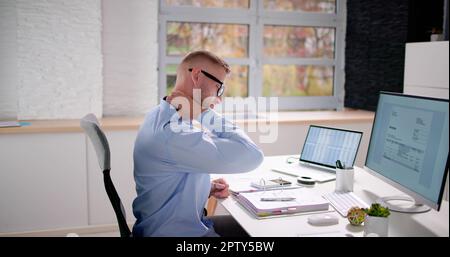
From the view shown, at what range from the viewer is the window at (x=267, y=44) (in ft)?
13.2

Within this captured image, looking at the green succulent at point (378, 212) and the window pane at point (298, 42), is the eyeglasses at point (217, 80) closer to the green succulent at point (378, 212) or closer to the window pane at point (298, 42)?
the green succulent at point (378, 212)

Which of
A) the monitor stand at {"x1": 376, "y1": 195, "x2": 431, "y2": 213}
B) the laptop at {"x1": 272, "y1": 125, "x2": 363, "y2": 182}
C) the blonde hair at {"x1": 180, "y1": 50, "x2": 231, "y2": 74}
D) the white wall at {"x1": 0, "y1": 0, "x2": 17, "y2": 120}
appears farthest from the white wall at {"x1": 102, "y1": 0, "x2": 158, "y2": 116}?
the monitor stand at {"x1": 376, "y1": 195, "x2": 431, "y2": 213}

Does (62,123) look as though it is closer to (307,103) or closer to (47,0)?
(47,0)

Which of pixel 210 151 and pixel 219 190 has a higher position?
pixel 210 151

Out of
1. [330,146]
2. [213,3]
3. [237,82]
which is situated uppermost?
[213,3]

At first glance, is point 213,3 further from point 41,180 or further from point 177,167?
point 177,167

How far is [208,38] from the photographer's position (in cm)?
412

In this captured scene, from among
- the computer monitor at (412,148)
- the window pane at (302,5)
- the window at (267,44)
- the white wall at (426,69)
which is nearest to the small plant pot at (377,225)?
the computer monitor at (412,148)

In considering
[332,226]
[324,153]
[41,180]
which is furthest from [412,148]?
[41,180]

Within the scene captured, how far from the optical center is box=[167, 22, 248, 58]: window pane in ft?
13.2

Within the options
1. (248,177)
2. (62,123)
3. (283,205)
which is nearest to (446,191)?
(283,205)

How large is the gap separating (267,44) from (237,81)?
416 mm

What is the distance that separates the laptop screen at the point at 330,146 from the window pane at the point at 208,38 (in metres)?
1.77

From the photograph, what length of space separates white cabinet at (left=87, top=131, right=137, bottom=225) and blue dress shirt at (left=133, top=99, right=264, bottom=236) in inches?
58.0
